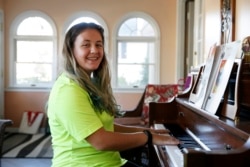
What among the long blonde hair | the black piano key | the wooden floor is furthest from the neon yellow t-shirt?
the wooden floor

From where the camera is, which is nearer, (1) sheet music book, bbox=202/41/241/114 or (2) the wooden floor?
(1) sheet music book, bbox=202/41/241/114

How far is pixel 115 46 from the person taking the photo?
5.79 m

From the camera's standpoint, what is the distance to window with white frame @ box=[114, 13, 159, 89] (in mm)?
5781

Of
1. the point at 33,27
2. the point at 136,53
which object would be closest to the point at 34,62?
the point at 33,27

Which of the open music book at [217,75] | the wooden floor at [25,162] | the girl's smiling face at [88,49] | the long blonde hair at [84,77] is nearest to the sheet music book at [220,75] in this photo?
the open music book at [217,75]

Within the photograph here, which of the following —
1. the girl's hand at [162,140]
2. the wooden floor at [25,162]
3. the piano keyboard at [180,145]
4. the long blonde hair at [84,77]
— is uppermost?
the long blonde hair at [84,77]

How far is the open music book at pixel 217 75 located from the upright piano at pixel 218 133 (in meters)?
0.03

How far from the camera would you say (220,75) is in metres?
1.59

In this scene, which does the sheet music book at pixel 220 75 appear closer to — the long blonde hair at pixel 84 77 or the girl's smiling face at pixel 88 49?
the long blonde hair at pixel 84 77

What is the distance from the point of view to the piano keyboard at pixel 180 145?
1349mm

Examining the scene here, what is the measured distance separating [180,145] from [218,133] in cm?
23

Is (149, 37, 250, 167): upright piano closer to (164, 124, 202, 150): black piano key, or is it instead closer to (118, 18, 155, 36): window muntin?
(164, 124, 202, 150): black piano key

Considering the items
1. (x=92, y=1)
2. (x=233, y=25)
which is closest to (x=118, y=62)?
(x=92, y=1)

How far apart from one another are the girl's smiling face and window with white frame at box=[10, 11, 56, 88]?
4418 mm
